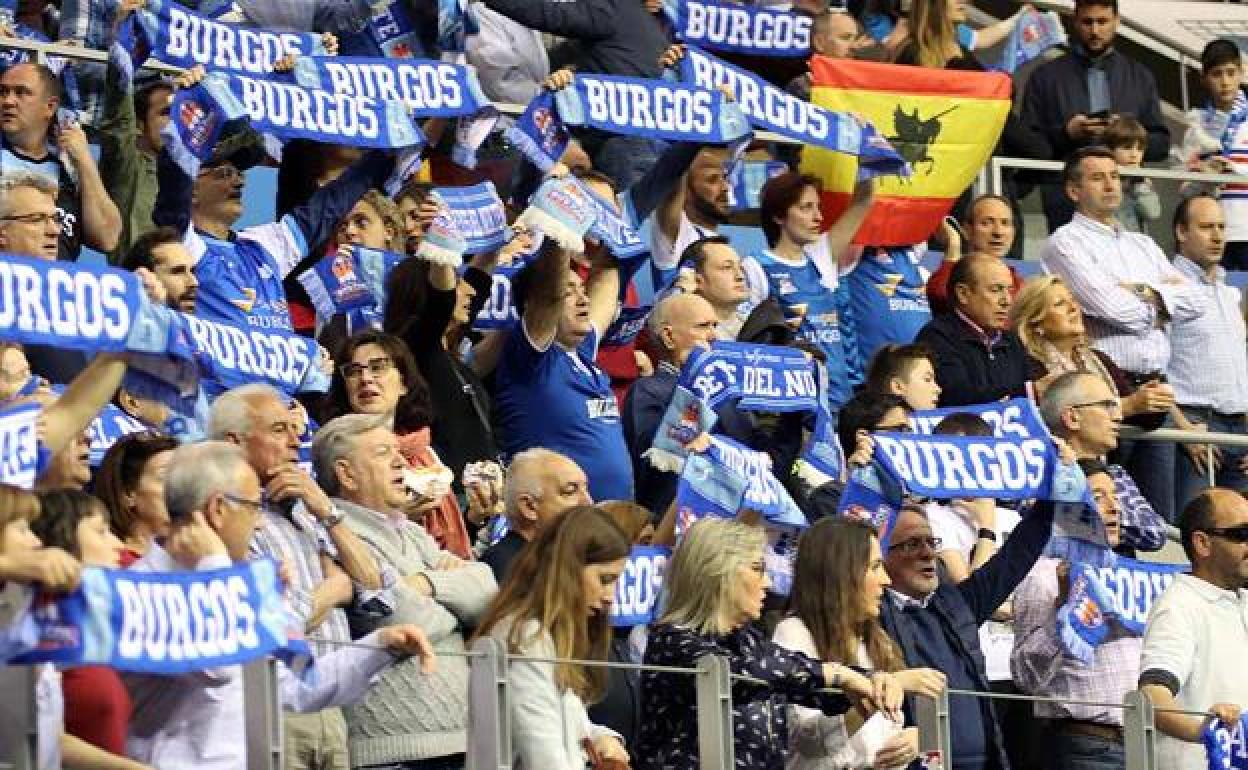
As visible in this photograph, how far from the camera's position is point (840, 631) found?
32.7 ft

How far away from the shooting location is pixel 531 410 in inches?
483

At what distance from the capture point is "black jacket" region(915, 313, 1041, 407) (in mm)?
13602

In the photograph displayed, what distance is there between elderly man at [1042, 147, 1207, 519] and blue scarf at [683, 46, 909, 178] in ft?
2.67

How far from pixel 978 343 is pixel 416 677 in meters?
4.80

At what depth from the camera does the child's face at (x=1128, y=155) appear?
16.2m

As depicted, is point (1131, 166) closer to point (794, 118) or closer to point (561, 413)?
point (794, 118)

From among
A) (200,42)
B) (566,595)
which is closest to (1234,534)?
(566,595)

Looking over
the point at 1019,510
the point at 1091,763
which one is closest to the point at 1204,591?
the point at 1091,763

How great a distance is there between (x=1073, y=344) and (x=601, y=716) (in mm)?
4671

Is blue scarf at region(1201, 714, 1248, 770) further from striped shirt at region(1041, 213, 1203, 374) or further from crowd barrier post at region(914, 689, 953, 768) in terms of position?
striped shirt at region(1041, 213, 1203, 374)

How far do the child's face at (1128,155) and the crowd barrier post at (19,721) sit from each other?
9.20 metres

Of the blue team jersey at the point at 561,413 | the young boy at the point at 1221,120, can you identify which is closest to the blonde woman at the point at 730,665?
the blue team jersey at the point at 561,413

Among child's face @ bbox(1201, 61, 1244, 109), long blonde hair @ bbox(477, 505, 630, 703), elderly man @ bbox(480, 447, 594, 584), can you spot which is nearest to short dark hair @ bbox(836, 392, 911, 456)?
elderly man @ bbox(480, 447, 594, 584)

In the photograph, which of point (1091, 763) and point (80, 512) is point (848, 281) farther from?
point (80, 512)
